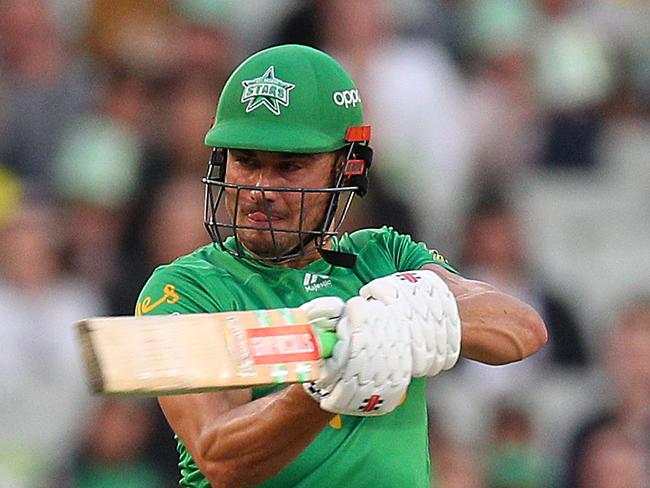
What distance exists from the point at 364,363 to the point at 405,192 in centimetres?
492

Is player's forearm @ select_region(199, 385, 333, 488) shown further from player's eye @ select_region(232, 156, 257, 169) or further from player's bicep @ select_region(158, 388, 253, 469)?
player's eye @ select_region(232, 156, 257, 169)

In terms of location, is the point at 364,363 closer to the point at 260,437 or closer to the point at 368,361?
the point at 368,361

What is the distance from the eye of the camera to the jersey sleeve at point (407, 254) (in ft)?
12.3

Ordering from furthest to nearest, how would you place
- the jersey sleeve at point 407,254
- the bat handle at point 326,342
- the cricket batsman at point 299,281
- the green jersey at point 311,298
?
the jersey sleeve at point 407,254
the green jersey at point 311,298
the cricket batsman at point 299,281
the bat handle at point 326,342

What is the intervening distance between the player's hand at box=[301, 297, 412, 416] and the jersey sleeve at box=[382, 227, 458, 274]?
86 centimetres

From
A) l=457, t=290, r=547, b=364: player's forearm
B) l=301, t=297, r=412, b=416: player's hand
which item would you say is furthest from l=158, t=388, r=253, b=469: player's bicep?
l=457, t=290, r=547, b=364: player's forearm

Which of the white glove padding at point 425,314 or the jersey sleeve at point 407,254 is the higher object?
the white glove padding at point 425,314

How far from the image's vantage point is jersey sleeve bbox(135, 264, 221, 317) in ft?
11.2

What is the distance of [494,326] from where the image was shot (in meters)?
3.32

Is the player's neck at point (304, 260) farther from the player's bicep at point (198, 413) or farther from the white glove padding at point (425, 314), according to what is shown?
the white glove padding at point (425, 314)

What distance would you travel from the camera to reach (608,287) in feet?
27.1

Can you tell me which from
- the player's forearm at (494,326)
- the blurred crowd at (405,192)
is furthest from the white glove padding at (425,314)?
the blurred crowd at (405,192)

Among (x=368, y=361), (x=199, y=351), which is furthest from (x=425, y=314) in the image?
(x=199, y=351)

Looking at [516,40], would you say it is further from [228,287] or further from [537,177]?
[228,287]
